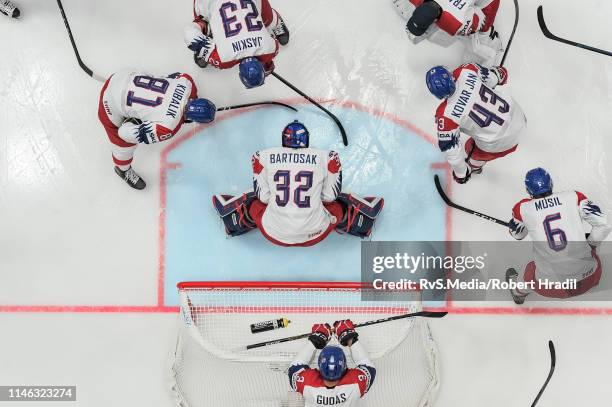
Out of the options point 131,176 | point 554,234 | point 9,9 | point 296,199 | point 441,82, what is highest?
point 9,9

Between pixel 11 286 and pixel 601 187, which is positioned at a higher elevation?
pixel 601 187

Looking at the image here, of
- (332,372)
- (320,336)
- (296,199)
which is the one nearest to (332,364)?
(332,372)

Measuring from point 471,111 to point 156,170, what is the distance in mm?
2574

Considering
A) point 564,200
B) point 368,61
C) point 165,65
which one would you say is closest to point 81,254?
point 165,65

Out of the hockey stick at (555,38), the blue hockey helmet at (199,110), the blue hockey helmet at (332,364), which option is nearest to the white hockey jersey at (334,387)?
the blue hockey helmet at (332,364)

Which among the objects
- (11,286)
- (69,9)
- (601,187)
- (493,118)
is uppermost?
(69,9)

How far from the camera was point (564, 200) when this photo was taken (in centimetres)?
477

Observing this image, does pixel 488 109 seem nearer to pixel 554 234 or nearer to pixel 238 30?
pixel 554 234

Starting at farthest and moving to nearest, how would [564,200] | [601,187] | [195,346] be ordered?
[601,187] → [195,346] → [564,200]

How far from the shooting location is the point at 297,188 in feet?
16.2

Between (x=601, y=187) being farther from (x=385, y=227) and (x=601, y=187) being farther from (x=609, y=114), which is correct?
(x=385, y=227)

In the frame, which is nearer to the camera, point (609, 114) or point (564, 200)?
point (564, 200)

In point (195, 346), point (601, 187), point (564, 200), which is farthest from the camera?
point (601, 187)

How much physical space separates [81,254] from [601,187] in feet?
14.1
